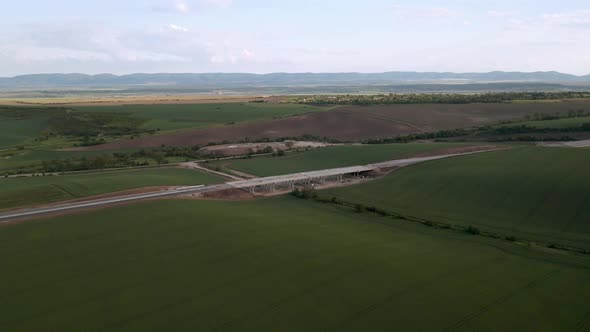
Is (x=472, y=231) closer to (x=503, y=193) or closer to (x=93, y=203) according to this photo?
(x=503, y=193)

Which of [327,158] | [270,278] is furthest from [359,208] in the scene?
[327,158]

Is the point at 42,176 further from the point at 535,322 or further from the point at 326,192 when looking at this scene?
the point at 535,322

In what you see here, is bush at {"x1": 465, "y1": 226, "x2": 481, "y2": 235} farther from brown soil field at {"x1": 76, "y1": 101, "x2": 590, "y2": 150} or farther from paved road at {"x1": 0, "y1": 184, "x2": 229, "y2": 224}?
brown soil field at {"x1": 76, "y1": 101, "x2": 590, "y2": 150}

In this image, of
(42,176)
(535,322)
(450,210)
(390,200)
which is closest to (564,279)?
(535,322)

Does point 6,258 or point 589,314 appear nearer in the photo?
point 589,314

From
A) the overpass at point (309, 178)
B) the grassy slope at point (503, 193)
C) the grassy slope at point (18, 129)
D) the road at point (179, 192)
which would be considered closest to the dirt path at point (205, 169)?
the overpass at point (309, 178)

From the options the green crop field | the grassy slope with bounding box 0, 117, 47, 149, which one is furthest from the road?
the green crop field

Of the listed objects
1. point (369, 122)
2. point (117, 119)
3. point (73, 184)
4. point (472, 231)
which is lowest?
point (472, 231)
